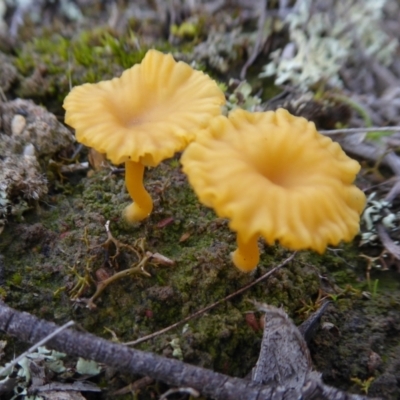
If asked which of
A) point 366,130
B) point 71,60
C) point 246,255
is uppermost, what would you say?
point 71,60

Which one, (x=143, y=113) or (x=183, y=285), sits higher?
(x=143, y=113)

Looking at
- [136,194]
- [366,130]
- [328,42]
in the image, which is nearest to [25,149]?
[136,194]

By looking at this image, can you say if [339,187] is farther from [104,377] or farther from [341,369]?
[104,377]

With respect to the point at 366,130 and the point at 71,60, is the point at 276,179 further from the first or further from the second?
the point at 71,60

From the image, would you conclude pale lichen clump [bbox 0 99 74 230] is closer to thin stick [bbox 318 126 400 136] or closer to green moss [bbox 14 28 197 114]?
green moss [bbox 14 28 197 114]

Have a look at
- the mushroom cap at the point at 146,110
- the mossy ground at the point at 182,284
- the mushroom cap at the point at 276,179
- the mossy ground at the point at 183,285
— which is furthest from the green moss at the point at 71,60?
the mushroom cap at the point at 276,179
